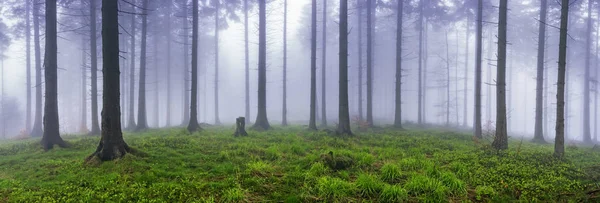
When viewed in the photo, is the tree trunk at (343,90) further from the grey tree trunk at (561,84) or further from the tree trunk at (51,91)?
the tree trunk at (51,91)

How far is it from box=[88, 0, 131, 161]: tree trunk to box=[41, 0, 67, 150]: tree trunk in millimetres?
4144

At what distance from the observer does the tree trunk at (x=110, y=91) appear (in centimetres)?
744

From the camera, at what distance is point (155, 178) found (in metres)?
6.09

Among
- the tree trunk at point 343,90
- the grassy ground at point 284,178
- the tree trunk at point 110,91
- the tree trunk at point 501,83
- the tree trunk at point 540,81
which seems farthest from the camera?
the tree trunk at point 540,81

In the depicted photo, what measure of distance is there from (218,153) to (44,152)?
589 cm

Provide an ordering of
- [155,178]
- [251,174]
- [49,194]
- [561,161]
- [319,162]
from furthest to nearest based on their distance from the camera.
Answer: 1. [561,161]
2. [319,162]
3. [251,174]
4. [155,178]
5. [49,194]

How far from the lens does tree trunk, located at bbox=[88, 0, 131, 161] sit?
24.4 ft

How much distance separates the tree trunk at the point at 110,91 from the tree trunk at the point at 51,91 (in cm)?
414

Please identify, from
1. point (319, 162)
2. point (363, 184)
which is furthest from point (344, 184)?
point (319, 162)

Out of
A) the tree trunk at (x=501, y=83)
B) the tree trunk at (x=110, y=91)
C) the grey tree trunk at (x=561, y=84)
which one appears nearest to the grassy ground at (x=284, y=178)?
the tree trunk at (x=110, y=91)

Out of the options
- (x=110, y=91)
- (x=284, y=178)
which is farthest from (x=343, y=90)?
(x=110, y=91)

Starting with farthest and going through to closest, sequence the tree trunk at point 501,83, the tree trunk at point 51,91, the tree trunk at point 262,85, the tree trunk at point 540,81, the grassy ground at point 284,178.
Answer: the tree trunk at point 262,85
the tree trunk at point 540,81
the tree trunk at point 501,83
the tree trunk at point 51,91
the grassy ground at point 284,178

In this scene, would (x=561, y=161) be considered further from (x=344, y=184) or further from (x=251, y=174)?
(x=251, y=174)

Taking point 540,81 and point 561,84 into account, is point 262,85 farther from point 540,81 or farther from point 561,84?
point 540,81
